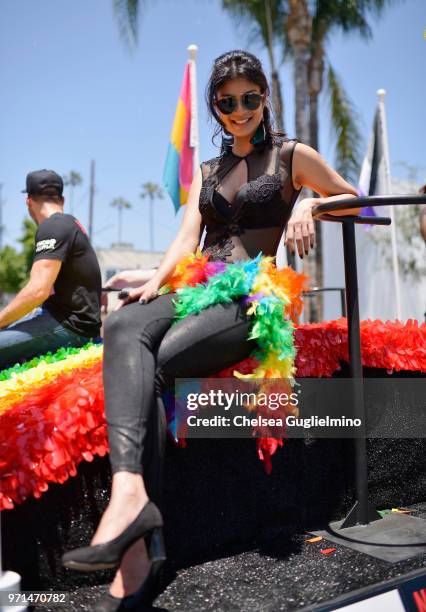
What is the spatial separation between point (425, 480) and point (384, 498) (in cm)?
22

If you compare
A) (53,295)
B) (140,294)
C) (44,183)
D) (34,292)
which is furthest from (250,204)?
(44,183)

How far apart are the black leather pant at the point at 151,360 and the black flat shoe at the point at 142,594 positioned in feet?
0.36

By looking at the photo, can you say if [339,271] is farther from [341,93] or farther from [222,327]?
[222,327]

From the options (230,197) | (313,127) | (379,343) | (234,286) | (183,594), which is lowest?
(183,594)

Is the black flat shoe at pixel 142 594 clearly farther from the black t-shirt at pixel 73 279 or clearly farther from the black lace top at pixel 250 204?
the black t-shirt at pixel 73 279

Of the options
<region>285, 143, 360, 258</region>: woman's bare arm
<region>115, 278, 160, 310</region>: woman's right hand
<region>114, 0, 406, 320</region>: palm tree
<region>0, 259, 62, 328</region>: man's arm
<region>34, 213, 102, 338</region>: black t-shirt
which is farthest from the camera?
<region>114, 0, 406, 320</region>: palm tree

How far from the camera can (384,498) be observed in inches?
78.6

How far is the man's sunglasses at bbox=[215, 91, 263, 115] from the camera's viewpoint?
195cm

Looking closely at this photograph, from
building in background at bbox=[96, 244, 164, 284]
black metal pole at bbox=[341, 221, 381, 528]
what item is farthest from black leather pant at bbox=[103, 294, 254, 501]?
building in background at bbox=[96, 244, 164, 284]

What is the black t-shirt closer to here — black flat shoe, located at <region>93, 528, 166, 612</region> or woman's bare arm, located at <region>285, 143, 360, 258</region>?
woman's bare arm, located at <region>285, 143, 360, 258</region>

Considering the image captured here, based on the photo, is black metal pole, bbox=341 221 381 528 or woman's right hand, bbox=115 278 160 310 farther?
black metal pole, bbox=341 221 381 528

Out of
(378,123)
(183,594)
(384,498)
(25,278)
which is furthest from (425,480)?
(25,278)

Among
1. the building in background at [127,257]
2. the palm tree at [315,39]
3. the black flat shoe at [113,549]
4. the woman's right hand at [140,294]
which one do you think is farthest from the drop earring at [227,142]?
the building in background at [127,257]

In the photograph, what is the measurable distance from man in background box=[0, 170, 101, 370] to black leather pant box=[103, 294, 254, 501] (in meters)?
1.07
